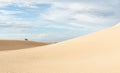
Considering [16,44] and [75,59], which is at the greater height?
[75,59]

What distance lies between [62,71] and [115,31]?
762cm

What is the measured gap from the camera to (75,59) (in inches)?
476

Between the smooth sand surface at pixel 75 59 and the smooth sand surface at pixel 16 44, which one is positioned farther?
the smooth sand surface at pixel 16 44

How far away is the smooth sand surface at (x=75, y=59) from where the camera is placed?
9930mm

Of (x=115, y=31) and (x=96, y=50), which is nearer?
(x=96, y=50)

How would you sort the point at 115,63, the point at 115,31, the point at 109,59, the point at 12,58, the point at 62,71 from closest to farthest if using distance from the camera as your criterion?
the point at 62,71
the point at 115,63
the point at 109,59
the point at 12,58
the point at 115,31

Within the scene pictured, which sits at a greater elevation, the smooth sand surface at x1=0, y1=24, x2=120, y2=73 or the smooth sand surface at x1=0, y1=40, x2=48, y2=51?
the smooth sand surface at x1=0, y1=24, x2=120, y2=73

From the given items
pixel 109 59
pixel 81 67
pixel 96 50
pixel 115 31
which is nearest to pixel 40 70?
pixel 81 67

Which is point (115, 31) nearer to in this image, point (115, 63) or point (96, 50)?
point (96, 50)

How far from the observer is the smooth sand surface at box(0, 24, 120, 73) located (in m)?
9.93

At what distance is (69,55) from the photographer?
13.1 m

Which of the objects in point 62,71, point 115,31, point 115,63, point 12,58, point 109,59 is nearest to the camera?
point 62,71

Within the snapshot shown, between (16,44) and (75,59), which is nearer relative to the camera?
(75,59)

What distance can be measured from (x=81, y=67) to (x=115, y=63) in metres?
1.32
